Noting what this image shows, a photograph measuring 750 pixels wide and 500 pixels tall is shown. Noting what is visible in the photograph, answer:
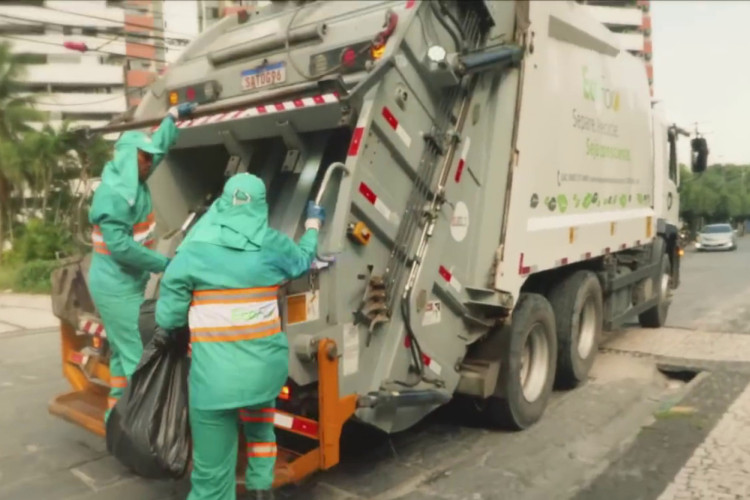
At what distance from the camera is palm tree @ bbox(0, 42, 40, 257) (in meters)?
19.4

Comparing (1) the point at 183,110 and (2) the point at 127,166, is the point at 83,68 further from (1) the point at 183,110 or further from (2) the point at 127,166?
(2) the point at 127,166

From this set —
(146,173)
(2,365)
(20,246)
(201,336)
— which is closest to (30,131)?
(20,246)

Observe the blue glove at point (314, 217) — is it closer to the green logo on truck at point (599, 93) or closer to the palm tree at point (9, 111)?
the green logo on truck at point (599, 93)

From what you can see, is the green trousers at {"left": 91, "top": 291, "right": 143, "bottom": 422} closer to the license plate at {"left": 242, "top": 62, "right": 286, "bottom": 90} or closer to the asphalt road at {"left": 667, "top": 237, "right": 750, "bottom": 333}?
the license plate at {"left": 242, "top": 62, "right": 286, "bottom": 90}

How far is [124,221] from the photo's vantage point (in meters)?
3.78

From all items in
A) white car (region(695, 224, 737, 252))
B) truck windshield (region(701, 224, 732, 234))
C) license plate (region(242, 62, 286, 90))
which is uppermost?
license plate (region(242, 62, 286, 90))

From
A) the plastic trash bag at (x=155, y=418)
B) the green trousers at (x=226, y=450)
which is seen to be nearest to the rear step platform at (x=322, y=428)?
the green trousers at (x=226, y=450)

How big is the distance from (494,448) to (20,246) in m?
16.1

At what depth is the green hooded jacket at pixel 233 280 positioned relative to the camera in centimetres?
283

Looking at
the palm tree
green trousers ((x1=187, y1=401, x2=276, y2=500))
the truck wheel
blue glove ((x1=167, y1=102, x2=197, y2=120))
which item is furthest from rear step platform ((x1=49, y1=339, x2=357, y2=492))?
the palm tree

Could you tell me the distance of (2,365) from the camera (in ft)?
23.7

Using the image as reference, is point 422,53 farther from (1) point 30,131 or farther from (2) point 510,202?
(1) point 30,131

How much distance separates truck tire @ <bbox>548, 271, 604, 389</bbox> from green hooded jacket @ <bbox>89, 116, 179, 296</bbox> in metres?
2.88

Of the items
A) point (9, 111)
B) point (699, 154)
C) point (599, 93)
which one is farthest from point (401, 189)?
point (9, 111)
